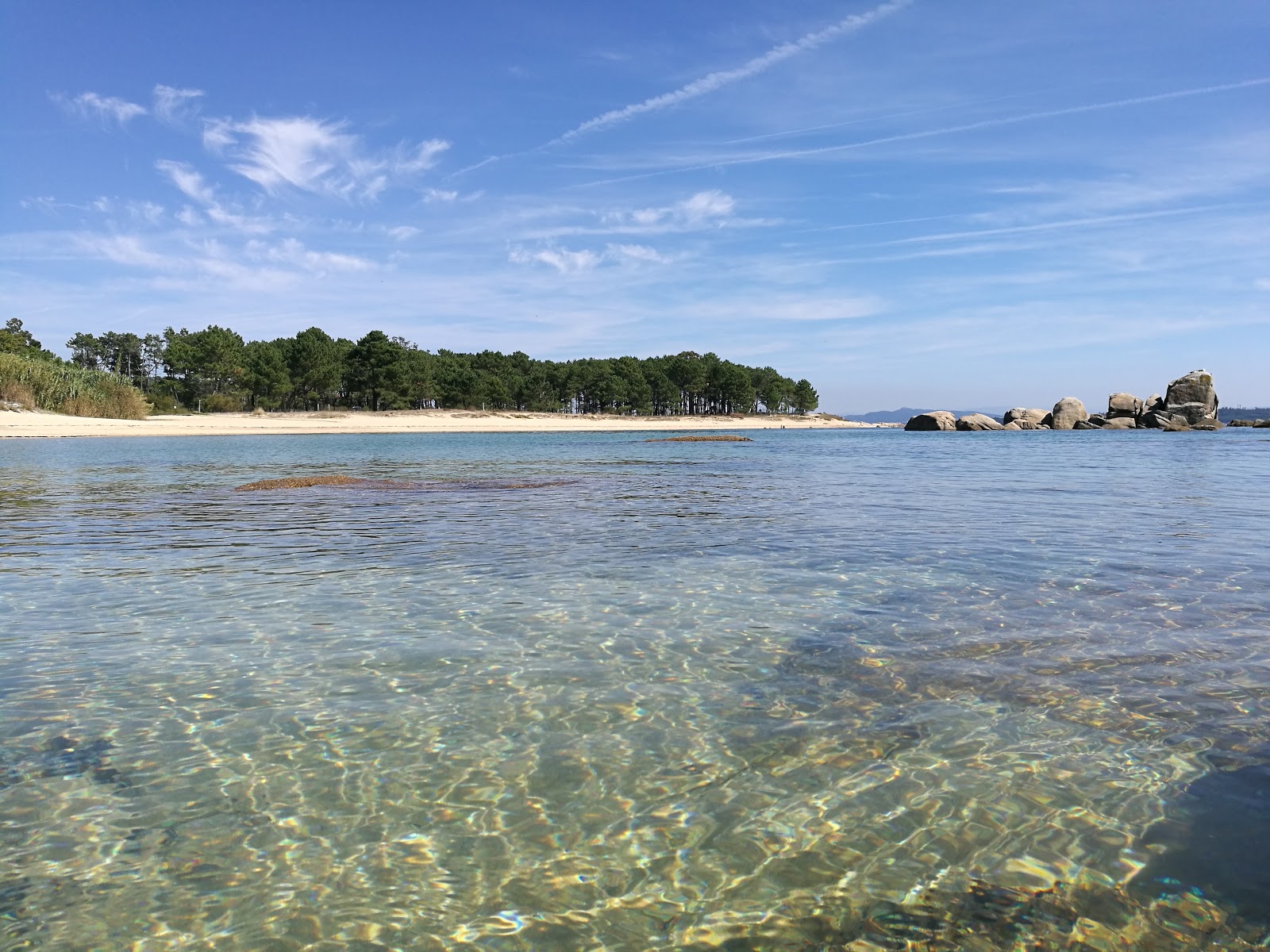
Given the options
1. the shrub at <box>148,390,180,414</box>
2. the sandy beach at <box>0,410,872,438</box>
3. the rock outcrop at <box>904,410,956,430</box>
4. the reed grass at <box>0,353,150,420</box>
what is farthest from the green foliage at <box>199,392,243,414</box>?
the rock outcrop at <box>904,410,956,430</box>

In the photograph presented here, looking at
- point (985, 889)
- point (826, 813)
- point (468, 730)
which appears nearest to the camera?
point (985, 889)

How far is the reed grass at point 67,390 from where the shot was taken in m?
67.2

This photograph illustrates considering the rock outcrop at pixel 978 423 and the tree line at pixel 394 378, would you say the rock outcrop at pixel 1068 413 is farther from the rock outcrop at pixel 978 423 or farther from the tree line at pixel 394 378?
the tree line at pixel 394 378

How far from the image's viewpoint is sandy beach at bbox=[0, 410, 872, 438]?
63.8 meters

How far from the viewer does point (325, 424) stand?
90.0 metres

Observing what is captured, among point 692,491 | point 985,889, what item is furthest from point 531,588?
point 692,491

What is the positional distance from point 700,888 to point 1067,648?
16.1ft

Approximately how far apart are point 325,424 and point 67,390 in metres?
24.4

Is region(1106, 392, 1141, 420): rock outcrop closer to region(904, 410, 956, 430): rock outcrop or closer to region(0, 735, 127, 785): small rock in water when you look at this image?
region(904, 410, 956, 430): rock outcrop

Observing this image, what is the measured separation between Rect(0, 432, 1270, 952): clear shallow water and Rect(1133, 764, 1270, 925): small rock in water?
3 cm

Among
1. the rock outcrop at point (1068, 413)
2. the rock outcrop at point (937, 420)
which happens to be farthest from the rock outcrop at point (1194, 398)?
the rock outcrop at point (937, 420)

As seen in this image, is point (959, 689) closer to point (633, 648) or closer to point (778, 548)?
point (633, 648)

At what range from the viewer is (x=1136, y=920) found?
339 cm

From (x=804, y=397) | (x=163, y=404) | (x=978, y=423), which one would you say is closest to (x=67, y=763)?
(x=978, y=423)
